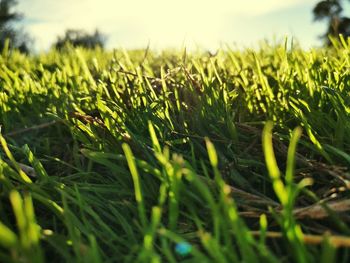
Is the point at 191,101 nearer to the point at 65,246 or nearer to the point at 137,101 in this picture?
the point at 137,101

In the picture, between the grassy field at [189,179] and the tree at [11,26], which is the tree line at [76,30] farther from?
the grassy field at [189,179]

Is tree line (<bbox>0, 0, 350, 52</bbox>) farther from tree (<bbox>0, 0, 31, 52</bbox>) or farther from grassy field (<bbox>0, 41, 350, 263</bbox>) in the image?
grassy field (<bbox>0, 41, 350, 263</bbox>)

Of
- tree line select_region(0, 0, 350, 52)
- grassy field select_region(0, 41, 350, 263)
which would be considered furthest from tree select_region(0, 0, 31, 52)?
grassy field select_region(0, 41, 350, 263)

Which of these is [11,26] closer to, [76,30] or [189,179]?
[76,30]

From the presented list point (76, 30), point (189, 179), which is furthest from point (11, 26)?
point (189, 179)

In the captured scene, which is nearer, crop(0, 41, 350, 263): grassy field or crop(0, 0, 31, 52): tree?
crop(0, 41, 350, 263): grassy field

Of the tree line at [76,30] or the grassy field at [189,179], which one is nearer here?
the grassy field at [189,179]

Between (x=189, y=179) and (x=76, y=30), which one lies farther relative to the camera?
(x=76, y=30)

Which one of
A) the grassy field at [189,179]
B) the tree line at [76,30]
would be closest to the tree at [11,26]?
the tree line at [76,30]
